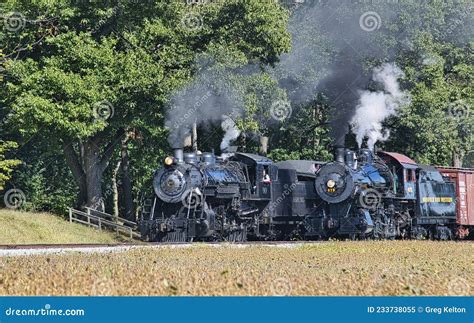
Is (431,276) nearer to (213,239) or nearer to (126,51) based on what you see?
(213,239)

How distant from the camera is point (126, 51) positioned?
124 feet

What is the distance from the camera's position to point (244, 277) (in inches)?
523

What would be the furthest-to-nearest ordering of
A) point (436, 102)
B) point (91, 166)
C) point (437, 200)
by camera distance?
point (436, 102) < point (91, 166) < point (437, 200)

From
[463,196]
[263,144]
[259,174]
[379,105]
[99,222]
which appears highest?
[379,105]

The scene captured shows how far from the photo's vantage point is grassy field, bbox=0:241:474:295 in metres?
12.0

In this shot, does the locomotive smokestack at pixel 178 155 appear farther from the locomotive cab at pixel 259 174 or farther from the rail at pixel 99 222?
the rail at pixel 99 222

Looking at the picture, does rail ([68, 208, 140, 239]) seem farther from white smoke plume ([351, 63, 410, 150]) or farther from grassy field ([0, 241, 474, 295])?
grassy field ([0, 241, 474, 295])

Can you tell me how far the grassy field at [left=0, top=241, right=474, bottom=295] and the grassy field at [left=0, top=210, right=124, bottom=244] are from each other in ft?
47.3

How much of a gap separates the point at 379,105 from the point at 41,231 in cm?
1865

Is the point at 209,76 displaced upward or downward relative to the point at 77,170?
upward

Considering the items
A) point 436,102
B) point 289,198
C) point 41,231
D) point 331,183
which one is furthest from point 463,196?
point 41,231

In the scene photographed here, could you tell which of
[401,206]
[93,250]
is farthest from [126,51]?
[93,250]

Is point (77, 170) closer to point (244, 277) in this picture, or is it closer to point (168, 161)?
point (168, 161)

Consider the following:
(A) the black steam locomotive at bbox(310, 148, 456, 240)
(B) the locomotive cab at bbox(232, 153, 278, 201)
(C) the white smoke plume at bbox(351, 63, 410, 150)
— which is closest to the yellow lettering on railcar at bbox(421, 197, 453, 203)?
(A) the black steam locomotive at bbox(310, 148, 456, 240)
